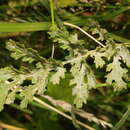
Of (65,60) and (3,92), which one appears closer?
(3,92)

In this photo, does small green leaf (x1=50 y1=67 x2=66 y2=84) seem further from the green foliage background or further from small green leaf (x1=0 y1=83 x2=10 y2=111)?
small green leaf (x1=0 y1=83 x2=10 y2=111)

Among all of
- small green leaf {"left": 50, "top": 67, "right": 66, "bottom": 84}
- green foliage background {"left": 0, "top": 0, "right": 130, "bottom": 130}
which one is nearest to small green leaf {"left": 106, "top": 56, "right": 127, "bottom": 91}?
green foliage background {"left": 0, "top": 0, "right": 130, "bottom": 130}

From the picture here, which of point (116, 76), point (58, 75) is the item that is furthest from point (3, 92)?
point (116, 76)

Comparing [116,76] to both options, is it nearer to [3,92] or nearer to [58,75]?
[58,75]

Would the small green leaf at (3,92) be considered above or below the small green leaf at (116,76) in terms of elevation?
below

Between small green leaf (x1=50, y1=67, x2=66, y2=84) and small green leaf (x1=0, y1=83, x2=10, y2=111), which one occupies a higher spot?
small green leaf (x1=50, y1=67, x2=66, y2=84)

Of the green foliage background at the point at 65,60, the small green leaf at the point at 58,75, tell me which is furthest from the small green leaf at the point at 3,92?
the small green leaf at the point at 58,75

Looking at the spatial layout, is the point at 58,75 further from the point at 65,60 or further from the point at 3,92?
the point at 65,60

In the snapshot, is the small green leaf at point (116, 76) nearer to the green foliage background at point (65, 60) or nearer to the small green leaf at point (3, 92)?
the green foliage background at point (65, 60)

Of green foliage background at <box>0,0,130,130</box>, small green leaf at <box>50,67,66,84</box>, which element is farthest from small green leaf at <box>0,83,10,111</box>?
small green leaf at <box>50,67,66,84</box>

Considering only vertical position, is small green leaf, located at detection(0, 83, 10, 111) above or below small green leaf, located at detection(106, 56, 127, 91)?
below

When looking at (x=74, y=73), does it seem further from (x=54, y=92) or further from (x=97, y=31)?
(x=54, y=92)
